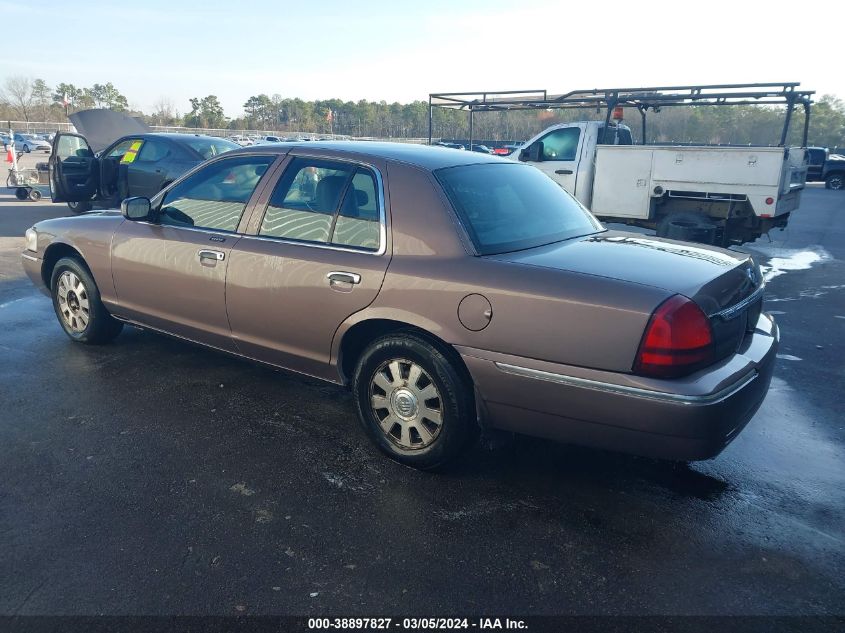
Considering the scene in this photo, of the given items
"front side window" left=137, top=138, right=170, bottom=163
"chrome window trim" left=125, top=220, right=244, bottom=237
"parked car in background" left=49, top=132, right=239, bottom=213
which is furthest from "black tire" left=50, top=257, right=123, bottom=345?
"front side window" left=137, top=138, right=170, bottom=163

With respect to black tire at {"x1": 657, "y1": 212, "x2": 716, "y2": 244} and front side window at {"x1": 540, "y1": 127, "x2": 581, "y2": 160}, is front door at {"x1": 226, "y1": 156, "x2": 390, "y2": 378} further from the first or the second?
front side window at {"x1": 540, "y1": 127, "x2": 581, "y2": 160}

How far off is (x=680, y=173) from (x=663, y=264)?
6.90 m

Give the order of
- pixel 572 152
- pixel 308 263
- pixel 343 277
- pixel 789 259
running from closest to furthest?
pixel 343 277 → pixel 308 263 → pixel 789 259 → pixel 572 152

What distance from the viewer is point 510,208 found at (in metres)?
3.64

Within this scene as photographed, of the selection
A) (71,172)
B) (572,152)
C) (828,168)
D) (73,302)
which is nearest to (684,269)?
(73,302)

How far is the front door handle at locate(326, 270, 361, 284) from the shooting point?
11.2ft

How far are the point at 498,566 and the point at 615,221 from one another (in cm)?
848

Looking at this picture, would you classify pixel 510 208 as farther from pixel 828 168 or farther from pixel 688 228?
pixel 828 168

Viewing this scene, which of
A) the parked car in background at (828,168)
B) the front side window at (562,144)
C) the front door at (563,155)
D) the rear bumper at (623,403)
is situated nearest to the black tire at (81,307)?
the rear bumper at (623,403)

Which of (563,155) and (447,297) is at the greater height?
(563,155)

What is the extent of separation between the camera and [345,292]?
3.45 meters

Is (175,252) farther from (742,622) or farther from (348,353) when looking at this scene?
(742,622)

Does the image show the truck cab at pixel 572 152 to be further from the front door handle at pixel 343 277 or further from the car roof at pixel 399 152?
the front door handle at pixel 343 277

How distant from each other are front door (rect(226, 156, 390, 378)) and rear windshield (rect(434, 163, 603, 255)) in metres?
0.46
